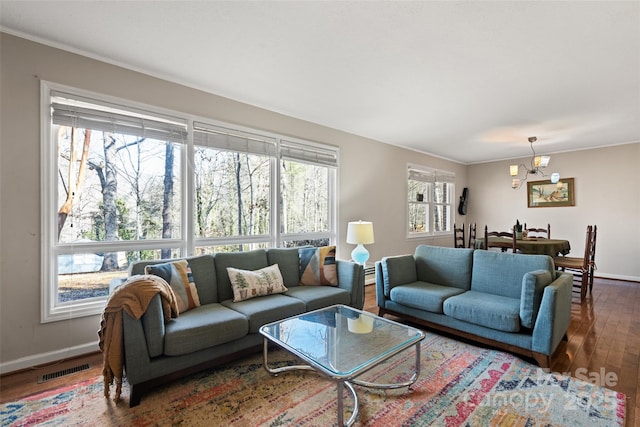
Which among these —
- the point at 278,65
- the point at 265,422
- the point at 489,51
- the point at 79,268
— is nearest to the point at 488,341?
the point at 265,422

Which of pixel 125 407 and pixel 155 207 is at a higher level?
pixel 155 207

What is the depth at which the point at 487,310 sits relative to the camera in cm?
246

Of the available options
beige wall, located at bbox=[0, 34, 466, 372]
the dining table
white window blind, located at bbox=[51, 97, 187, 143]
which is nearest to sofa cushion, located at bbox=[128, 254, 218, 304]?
beige wall, located at bbox=[0, 34, 466, 372]

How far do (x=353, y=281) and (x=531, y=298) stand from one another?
1521 millimetres

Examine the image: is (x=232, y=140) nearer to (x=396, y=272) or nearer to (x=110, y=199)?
(x=110, y=199)

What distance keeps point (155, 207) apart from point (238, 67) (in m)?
1.57

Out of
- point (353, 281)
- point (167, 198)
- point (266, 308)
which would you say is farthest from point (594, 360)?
point (167, 198)

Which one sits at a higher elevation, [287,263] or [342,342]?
[287,263]

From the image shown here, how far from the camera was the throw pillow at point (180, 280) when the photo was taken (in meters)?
2.32

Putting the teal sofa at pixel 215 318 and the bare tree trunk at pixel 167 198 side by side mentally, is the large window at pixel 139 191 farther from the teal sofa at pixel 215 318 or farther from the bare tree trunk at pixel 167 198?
the teal sofa at pixel 215 318

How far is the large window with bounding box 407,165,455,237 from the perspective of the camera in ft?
19.2

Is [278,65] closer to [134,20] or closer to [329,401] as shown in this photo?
[134,20]

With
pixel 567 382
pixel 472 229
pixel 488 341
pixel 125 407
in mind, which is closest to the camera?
pixel 125 407

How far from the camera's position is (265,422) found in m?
1.68
